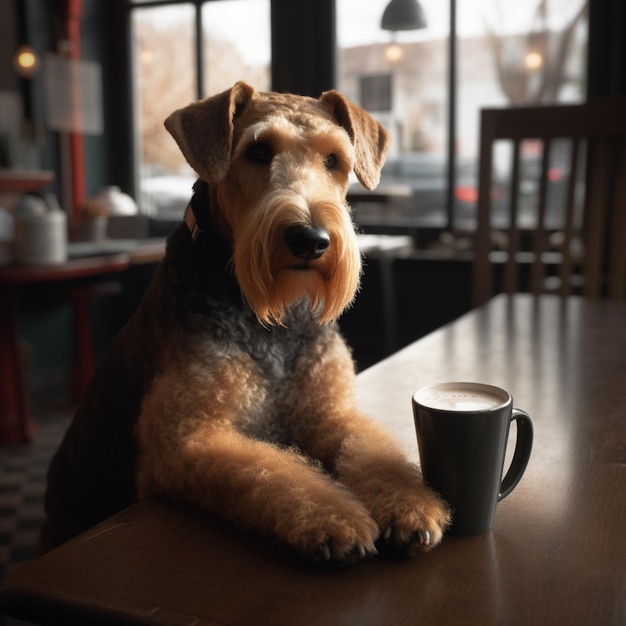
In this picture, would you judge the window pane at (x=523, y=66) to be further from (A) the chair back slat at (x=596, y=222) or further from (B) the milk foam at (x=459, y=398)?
(B) the milk foam at (x=459, y=398)

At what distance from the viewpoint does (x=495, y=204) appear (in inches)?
171

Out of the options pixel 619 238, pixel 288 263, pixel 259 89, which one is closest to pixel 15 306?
pixel 259 89

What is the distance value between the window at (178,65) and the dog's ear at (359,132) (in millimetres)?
4097

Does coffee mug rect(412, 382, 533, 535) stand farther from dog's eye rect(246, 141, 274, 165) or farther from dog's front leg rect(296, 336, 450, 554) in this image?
dog's eye rect(246, 141, 274, 165)

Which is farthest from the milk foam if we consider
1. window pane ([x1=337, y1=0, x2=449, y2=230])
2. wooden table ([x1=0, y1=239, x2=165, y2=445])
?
window pane ([x1=337, y1=0, x2=449, y2=230])

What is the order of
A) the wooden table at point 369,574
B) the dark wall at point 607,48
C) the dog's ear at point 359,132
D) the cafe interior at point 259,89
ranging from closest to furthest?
the wooden table at point 369,574 → the dog's ear at point 359,132 → the cafe interior at point 259,89 → the dark wall at point 607,48

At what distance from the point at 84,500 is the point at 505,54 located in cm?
387

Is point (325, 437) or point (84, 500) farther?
point (84, 500)

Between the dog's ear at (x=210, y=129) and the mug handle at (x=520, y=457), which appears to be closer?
the mug handle at (x=520, y=457)

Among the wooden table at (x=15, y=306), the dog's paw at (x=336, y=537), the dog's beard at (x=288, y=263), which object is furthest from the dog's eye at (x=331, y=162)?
the wooden table at (x=15, y=306)

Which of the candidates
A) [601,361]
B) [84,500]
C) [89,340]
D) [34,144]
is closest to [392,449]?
[84,500]

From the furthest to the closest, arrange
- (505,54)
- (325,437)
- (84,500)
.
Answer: (505,54)
(84,500)
(325,437)

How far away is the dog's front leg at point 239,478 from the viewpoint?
60cm

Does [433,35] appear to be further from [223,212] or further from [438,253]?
[223,212]
